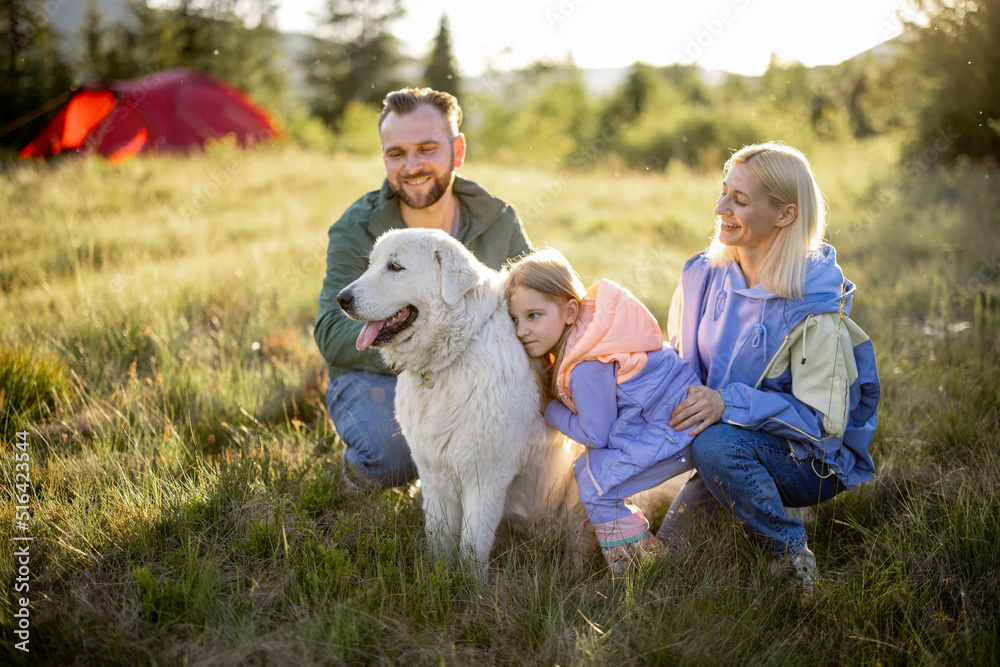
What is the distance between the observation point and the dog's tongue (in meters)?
2.79

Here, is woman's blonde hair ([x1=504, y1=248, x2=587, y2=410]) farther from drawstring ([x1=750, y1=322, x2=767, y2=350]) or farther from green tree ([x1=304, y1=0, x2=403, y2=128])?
green tree ([x1=304, y1=0, x2=403, y2=128])

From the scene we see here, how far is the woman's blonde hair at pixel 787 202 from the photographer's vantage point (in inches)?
107

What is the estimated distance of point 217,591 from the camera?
7.77 feet

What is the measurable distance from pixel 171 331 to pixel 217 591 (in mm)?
3149

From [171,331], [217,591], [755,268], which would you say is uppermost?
[755,268]

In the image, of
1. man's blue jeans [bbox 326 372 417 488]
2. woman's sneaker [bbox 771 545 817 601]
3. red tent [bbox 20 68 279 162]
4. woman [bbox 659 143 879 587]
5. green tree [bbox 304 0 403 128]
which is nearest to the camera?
woman's sneaker [bbox 771 545 817 601]

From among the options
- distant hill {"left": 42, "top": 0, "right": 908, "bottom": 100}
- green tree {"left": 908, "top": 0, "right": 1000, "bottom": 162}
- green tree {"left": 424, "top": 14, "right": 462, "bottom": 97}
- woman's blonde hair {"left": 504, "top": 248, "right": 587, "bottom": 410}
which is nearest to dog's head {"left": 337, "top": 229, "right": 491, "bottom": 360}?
woman's blonde hair {"left": 504, "top": 248, "right": 587, "bottom": 410}

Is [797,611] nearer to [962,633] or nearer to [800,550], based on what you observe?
[800,550]

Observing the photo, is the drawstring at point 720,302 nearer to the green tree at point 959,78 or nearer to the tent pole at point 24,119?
the green tree at point 959,78

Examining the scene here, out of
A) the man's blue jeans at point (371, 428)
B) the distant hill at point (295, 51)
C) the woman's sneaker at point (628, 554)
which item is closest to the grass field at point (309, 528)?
the woman's sneaker at point (628, 554)

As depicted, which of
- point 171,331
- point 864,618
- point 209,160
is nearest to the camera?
point 864,618

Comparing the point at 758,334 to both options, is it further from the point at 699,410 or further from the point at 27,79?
the point at 27,79

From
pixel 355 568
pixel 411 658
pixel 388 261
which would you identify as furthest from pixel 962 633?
pixel 388 261

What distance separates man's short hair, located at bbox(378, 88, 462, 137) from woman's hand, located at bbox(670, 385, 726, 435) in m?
2.47
